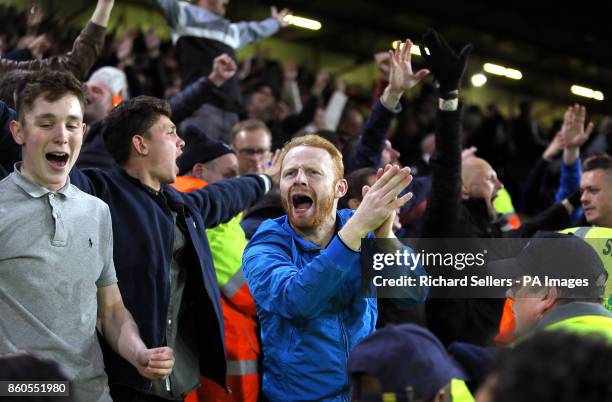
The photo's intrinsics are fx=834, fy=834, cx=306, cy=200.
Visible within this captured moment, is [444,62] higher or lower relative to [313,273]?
higher

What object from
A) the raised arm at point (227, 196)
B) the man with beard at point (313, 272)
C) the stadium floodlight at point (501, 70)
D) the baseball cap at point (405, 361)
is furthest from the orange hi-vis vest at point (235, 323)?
the stadium floodlight at point (501, 70)

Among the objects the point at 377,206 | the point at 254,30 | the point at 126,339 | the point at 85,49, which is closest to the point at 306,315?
the point at 377,206

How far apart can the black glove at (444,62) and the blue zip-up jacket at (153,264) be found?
1.32 metres

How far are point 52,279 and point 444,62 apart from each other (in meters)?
2.15

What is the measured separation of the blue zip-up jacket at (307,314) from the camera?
2.63 m

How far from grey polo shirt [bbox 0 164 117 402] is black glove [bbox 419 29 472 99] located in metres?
Result: 1.88

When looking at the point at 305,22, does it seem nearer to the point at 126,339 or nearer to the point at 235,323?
the point at 235,323

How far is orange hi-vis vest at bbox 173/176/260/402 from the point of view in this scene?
142 inches

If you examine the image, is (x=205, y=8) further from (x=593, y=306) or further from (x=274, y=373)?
(x=593, y=306)

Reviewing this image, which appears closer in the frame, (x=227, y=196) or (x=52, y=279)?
(x=52, y=279)

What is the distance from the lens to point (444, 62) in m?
3.89

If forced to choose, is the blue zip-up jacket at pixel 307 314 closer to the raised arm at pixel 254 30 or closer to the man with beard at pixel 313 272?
the man with beard at pixel 313 272

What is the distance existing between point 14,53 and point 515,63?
610 inches

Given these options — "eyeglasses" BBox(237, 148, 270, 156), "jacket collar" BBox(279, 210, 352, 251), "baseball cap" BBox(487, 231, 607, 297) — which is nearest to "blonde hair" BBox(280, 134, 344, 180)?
"jacket collar" BBox(279, 210, 352, 251)
